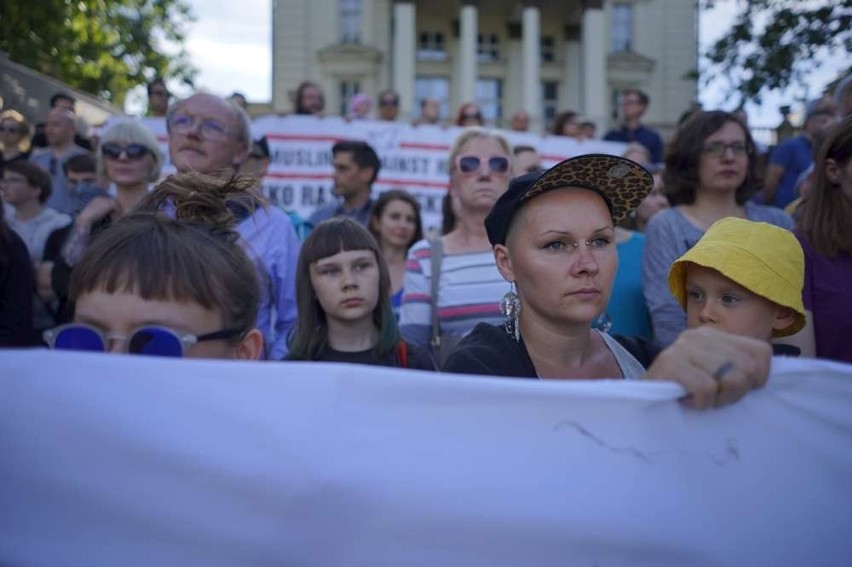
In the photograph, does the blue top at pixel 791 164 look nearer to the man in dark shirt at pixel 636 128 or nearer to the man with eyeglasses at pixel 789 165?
the man with eyeglasses at pixel 789 165

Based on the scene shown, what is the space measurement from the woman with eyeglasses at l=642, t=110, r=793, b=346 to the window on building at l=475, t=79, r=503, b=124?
36473mm

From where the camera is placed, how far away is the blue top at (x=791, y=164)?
286 inches

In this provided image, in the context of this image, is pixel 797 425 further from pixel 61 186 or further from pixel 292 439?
pixel 61 186

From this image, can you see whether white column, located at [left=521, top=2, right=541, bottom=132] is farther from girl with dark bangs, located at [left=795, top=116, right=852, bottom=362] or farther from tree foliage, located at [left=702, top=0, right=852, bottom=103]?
girl with dark bangs, located at [left=795, top=116, right=852, bottom=362]

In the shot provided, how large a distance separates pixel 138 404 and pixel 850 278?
247cm

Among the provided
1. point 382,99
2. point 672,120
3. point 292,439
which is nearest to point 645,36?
point 672,120

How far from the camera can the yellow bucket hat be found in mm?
2404

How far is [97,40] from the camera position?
22.1 meters

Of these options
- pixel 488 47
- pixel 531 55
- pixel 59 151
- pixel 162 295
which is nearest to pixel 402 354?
pixel 162 295

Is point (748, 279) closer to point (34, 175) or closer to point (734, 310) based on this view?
point (734, 310)

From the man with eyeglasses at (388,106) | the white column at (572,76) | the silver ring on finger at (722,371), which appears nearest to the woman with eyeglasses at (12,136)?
the man with eyeglasses at (388,106)

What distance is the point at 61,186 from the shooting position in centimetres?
777

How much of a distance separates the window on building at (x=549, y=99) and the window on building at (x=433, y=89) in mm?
4422

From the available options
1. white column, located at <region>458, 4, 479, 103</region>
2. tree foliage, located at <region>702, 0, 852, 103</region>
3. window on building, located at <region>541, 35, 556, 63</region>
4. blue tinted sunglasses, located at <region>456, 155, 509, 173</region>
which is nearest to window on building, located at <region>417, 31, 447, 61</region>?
white column, located at <region>458, 4, 479, 103</region>
